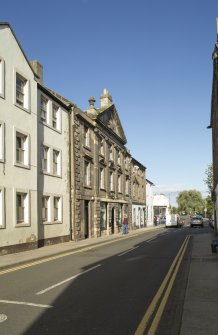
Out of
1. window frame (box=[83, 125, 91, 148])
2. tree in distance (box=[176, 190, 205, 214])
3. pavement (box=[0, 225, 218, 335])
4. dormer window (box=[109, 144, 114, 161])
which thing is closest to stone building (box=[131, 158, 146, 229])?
dormer window (box=[109, 144, 114, 161])

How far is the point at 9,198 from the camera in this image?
2034 cm

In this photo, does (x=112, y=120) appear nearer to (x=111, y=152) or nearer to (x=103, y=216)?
(x=111, y=152)

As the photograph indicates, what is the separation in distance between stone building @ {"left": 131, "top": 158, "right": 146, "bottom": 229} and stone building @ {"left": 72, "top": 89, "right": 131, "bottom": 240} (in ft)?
12.0

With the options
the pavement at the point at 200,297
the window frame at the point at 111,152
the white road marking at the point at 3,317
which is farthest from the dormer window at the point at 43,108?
the white road marking at the point at 3,317

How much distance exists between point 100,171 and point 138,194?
19953 mm

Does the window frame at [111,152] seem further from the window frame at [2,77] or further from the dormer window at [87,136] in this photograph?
the window frame at [2,77]

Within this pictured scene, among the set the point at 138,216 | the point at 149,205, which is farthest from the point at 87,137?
the point at 149,205

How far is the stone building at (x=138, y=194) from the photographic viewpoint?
54322 millimetres

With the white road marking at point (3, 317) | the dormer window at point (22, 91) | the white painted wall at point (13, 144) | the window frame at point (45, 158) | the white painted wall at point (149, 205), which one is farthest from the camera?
the white painted wall at point (149, 205)

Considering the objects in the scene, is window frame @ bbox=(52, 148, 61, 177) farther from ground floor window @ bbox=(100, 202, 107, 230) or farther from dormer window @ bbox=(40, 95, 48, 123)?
ground floor window @ bbox=(100, 202, 107, 230)

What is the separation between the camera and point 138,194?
57875 mm

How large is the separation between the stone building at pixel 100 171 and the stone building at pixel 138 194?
144 inches

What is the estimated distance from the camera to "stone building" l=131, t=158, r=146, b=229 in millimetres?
54322

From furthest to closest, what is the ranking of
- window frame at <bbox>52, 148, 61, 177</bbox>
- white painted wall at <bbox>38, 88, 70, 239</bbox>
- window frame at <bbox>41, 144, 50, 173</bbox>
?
window frame at <bbox>52, 148, 61, 177</bbox> < window frame at <bbox>41, 144, 50, 173</bbox> < white painted wall at <bbox>38, 88, 70, 239</bbox>
